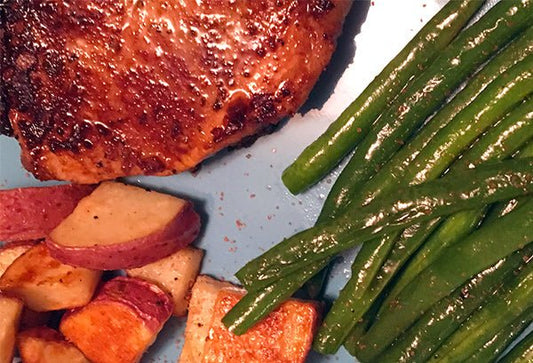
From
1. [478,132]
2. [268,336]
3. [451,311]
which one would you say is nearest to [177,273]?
[268,336]

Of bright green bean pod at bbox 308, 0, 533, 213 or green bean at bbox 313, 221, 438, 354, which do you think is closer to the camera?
bright green bean pod at bbox 308, 0, 533, 213

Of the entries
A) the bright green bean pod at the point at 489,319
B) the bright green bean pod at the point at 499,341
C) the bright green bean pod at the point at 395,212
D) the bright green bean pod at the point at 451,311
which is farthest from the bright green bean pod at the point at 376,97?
the bright green bean pod at the point at 499,341

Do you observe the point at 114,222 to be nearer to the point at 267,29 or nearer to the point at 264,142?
the point at 264,142

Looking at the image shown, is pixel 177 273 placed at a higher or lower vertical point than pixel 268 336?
lower

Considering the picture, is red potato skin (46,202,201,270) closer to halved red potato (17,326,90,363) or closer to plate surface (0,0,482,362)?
plate surface (0,0,482,362)

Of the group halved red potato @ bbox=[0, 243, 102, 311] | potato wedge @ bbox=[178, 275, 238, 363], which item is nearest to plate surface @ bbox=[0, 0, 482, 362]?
potato wedge @ bbox=[178, 275, 238, 363]

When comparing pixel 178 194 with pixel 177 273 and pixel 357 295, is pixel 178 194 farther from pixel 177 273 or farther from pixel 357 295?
pixel 357 295
